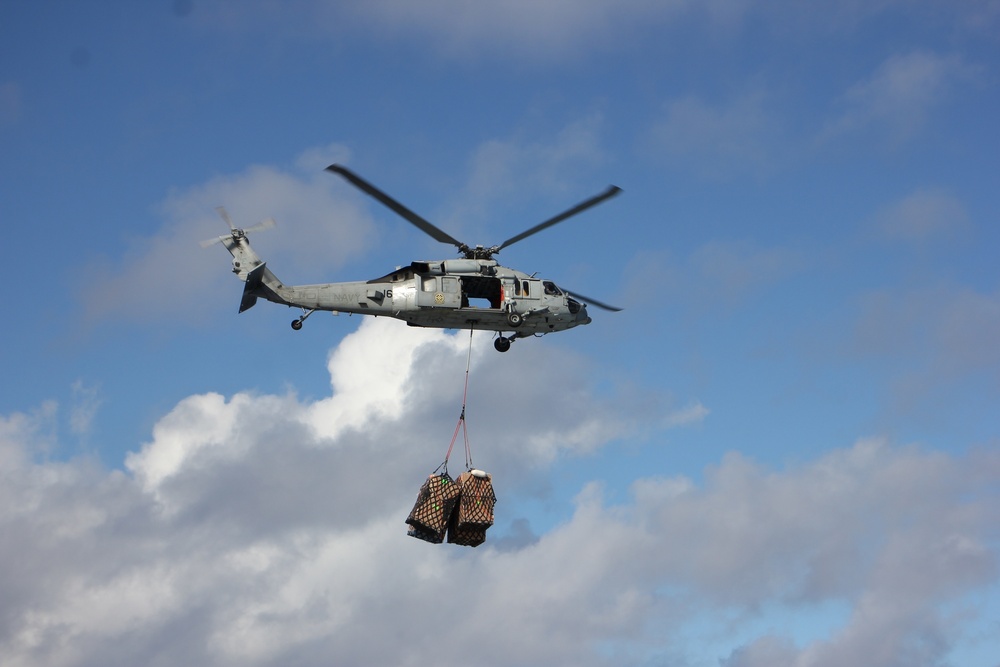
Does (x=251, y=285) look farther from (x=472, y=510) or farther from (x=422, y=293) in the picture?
(x=472, y=510)

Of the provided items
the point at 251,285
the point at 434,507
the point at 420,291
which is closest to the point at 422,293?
the point at 420,291

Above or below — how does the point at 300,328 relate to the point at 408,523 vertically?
above

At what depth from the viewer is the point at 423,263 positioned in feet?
144

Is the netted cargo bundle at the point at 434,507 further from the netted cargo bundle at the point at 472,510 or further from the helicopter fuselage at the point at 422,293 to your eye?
the helicopter fuselage at the point at 422,293

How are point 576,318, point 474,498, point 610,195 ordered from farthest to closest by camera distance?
point 576,318, point 610,195, point 474,498

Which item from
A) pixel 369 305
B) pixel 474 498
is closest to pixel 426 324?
pixel 369 305

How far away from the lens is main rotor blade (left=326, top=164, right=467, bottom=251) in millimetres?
38688

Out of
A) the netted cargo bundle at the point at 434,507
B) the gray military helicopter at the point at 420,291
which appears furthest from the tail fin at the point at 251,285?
the netted cargo bundle at the point at 434,507

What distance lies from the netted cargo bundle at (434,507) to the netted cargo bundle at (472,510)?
0.31 metres

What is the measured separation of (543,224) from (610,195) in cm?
353

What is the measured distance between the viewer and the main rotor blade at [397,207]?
38.7 metres

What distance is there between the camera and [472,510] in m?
38.1

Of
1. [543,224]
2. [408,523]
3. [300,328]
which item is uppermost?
[543,224]

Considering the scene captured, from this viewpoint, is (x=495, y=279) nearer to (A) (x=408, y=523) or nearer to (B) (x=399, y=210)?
(B) (x=399, y=210)
